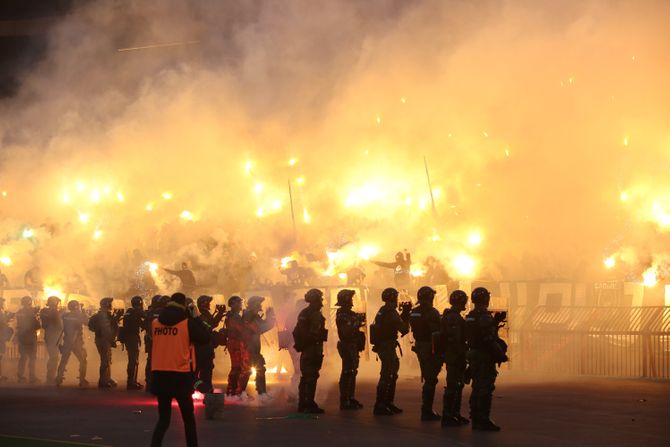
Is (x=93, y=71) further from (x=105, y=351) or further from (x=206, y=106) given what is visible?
(x=105, y=351)

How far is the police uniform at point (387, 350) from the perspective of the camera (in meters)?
14.0

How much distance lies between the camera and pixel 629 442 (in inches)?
436

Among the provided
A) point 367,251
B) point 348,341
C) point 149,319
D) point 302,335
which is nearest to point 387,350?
point 348,341

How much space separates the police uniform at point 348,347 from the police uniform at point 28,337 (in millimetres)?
8715

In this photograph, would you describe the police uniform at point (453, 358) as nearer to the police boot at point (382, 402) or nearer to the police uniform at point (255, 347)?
the police boot at point (382, 402)

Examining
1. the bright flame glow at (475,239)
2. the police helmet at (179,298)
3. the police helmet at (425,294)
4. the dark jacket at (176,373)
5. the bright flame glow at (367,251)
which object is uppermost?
the bright flame glow at (475,239)

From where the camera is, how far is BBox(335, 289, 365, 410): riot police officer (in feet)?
47.4

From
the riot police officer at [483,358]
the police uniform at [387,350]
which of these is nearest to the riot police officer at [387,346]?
the police uniform at [387,350]

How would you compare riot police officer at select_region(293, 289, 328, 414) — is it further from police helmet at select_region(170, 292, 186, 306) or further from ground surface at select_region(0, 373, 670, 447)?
police helmet at select_region(170, 292, 186, 306)

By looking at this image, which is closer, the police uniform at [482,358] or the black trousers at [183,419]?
the black trousers at [183,419]

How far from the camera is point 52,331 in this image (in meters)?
21.3

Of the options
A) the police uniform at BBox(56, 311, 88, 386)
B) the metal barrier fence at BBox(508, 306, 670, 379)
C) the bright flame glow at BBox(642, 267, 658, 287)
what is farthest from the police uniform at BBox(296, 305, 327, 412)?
the bright flame glow at BBox(642, 267, 658, 287)

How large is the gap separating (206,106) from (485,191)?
9.77m

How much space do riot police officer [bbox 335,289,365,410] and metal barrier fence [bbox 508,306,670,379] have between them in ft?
24.7
